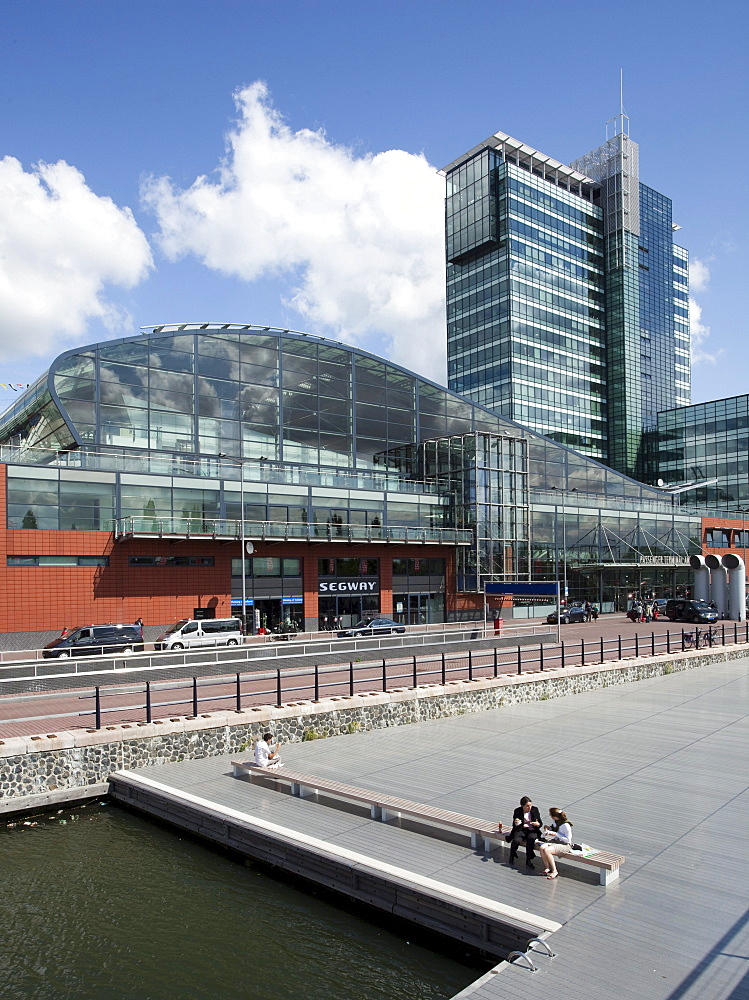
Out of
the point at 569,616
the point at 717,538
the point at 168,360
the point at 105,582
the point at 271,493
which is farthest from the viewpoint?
the point at 717,538

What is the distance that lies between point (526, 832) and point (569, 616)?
148 feet

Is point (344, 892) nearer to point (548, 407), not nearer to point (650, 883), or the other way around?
point (650, 883)

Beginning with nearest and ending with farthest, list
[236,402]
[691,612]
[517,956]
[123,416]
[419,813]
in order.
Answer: [517,956] → [419,813] → [123,416] → [236,402] → [691,612]

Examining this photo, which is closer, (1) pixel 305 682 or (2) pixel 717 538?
(1) pixel 305 682

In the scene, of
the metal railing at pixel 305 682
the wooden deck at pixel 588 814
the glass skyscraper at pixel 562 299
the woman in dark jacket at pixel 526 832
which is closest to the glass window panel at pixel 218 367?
the metal railing at pixel 305 682

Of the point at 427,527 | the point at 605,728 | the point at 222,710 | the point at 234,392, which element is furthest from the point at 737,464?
the point at 222,710

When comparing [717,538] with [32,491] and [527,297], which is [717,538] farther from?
[32,491]

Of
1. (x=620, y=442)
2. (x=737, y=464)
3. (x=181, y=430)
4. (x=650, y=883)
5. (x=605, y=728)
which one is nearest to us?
(x=650, y=883)

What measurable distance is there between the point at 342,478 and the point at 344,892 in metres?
40.1

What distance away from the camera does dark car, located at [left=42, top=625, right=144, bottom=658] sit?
104 feet

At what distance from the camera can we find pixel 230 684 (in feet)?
80.7

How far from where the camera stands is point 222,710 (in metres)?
20.1

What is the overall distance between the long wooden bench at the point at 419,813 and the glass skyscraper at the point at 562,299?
83043 millimetres

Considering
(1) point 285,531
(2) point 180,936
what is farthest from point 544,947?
(1) point 285,531
